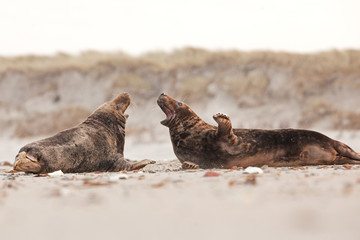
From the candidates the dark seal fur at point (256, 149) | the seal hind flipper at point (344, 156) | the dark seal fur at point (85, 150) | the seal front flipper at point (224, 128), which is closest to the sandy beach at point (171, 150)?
the dark seal fur at point (85, 150)

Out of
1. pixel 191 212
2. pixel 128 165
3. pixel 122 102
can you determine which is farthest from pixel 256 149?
pixel 191 212

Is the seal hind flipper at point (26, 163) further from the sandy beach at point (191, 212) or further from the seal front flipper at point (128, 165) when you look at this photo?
the sandy beach at point (191, 212)

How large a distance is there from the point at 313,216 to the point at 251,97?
16779mm

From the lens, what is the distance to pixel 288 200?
2846mm

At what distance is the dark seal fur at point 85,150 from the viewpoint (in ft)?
21.1

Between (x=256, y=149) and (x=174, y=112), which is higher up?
(x=174, y=112)

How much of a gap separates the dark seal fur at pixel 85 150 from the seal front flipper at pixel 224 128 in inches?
46.1

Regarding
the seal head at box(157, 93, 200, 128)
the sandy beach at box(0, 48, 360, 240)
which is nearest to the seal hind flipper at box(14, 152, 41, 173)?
the sandy beach at box(0, 48, 360, 240)

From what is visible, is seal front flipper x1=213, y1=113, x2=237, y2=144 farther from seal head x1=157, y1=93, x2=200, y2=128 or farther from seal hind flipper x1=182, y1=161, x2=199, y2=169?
seal head x1=157, y1=93, x2=200, y2=128

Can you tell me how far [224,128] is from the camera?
623 centimetres

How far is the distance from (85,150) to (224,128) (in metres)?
2.07

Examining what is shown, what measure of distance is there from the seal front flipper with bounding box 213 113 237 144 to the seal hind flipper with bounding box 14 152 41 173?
243 centimetres

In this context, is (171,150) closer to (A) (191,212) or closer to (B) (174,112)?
(B) (174,112)

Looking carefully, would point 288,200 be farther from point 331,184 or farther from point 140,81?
point 140,81
